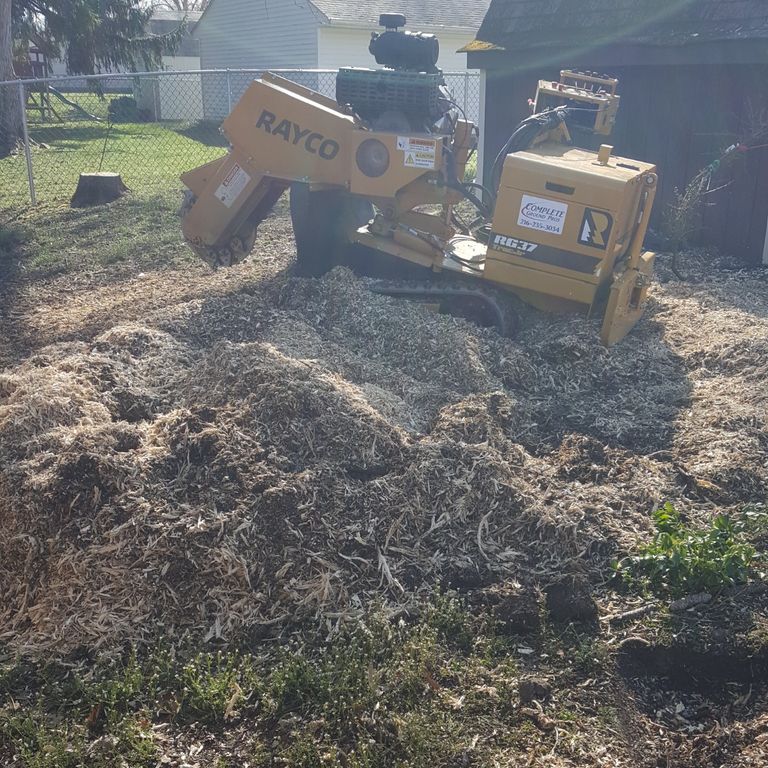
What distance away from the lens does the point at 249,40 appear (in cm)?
2667

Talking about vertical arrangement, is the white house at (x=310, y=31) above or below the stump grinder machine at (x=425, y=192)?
above

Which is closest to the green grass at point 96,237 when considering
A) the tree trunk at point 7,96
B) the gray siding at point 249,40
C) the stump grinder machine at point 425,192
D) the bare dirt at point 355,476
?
the stump grinder machine at point 425,192

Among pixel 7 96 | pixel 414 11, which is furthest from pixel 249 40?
pixel 7 96

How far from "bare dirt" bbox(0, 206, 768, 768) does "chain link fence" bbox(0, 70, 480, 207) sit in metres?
5.45

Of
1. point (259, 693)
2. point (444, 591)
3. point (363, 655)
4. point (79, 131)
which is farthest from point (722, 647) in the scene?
point (79, 131)

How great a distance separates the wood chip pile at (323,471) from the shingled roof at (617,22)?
4.69 meters

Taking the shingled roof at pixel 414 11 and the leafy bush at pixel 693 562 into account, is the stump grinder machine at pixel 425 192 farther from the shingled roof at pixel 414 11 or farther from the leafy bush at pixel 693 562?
the shingled roof at pixel 414 11

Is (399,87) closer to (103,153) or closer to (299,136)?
(299,136)

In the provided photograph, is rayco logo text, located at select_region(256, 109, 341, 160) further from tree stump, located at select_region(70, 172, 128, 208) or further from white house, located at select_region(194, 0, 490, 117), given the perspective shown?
white house, located at select_region(194, 0, 490, 117)

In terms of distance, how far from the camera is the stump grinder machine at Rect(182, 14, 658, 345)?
19.3 feet

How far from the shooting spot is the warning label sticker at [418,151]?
6.44 meters

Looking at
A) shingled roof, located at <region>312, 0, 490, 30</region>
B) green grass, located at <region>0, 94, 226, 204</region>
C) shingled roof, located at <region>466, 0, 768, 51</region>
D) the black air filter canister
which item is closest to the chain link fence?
green grass, located at <region>0, 94, 226, 204</region>

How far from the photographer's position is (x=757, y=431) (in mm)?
4703

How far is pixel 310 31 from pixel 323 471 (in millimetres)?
21827
